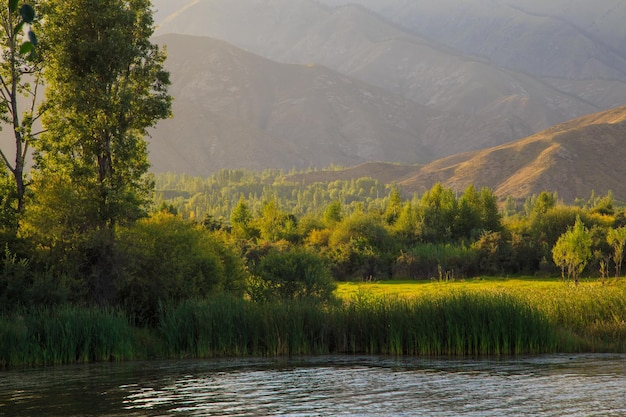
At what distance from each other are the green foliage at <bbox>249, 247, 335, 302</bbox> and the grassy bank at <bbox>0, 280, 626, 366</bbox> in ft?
24.8

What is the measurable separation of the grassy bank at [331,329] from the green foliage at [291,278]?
298 inches

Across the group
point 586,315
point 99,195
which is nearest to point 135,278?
point 99,195

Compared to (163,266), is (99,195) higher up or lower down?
higher up

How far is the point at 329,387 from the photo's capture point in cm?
2245

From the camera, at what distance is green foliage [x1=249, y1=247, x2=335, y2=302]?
39094 millimetres

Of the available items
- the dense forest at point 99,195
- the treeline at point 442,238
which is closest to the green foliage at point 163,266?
the dense forest at point 99,195

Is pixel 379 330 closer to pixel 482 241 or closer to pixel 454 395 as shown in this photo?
pixel 454 395

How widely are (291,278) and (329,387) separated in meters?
17.2

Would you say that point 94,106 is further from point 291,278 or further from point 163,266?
point 291,278

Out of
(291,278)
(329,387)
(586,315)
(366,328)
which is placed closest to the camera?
(329,387)

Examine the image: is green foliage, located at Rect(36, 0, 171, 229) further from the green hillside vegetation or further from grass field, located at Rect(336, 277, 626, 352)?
grass field, located at Rect(336, 277, 626, 352)

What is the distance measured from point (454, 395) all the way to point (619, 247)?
141 feet

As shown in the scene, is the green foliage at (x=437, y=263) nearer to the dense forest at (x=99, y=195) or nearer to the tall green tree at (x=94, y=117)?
the dense forest at (x=99, y=195)

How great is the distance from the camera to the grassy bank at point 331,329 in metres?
28.4
